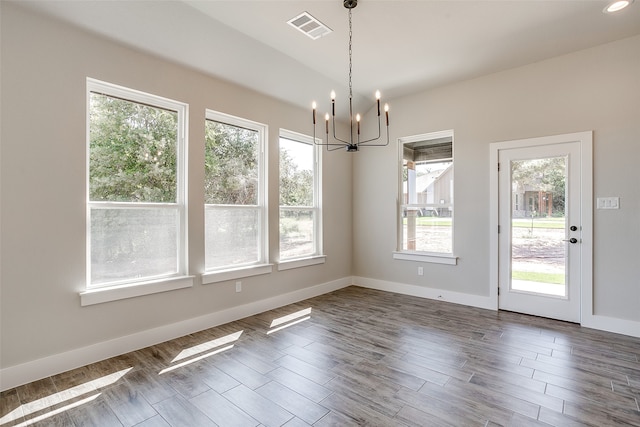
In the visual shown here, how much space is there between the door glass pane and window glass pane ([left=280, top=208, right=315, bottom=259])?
281 cm

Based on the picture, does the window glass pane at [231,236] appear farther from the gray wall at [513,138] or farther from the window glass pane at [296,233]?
the gray wall at [513,138]

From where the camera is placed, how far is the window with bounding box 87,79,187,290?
2801 millimetres

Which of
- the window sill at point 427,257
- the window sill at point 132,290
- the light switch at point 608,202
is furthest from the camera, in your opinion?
the window sill at point 427,257

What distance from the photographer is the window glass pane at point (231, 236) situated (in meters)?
3.63

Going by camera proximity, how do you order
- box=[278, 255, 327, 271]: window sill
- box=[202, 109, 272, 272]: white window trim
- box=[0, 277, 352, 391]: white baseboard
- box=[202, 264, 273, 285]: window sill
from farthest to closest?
box=[278, 255, 327, 271]: window sill, box=[202, 109, 272, 272]: white window trim, box=[202, 264, 273, 285]: window sill, box=[0, 277, 352, 391]: white baseboard

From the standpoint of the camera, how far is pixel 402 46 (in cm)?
346

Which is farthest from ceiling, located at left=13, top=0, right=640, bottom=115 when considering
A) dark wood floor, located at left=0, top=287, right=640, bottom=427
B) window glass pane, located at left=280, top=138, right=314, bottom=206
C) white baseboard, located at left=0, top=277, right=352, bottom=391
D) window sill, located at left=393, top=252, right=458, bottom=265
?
dark wood floor, located at left=0, top=287, right=640, bottom=427

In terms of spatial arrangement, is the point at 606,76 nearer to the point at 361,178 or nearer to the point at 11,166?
the point at 361,178

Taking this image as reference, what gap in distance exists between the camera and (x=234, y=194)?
389cm

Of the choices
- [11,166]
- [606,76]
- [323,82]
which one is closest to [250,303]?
[11,166]

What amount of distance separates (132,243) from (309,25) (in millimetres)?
2719

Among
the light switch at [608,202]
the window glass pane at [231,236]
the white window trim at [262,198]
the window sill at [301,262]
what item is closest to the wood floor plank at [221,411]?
the window glass pane at [231,236]

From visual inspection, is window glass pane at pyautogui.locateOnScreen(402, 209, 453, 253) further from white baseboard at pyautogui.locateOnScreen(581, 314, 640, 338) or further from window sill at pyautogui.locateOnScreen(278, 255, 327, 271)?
white baseboard at pyautogui.locateOnScreen(581, 314, 640, 338)

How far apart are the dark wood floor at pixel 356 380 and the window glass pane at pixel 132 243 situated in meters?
0.76
